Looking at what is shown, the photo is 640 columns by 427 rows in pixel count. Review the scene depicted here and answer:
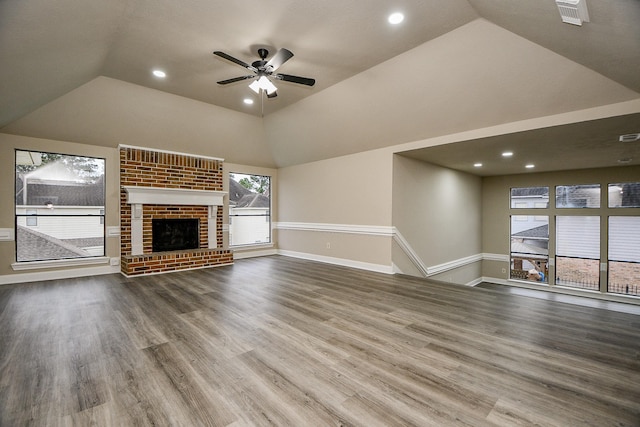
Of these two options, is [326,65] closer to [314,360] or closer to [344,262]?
[314,360]

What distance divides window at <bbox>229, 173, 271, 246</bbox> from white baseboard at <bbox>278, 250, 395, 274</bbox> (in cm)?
89

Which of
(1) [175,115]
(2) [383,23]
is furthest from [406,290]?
(1) [175,115]

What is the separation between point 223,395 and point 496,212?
8923mm

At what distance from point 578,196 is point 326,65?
7.37 metres

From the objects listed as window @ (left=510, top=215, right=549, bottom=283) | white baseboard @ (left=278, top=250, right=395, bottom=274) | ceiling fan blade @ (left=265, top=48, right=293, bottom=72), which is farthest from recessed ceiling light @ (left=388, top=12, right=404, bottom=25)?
window @ (left=510, top=215, right=549, bottom=283)

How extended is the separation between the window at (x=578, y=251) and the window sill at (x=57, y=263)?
10.5m

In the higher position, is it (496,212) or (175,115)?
(175,115)

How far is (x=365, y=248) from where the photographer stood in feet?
18.9

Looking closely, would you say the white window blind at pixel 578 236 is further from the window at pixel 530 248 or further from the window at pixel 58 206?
the window at pixel 58 206

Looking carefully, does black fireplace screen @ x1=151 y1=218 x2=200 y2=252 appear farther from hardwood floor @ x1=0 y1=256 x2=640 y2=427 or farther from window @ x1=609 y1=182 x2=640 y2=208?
window @ x1=609 y1=182 x2=640 y2=208

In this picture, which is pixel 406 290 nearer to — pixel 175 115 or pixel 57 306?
pixel 57 306

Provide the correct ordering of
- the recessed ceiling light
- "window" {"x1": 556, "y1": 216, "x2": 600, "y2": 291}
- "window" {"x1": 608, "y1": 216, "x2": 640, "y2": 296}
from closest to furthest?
1. the recessed ceiling light
2. "window" {"x1": 608, "y1": 216, "x2": 640, "y2": 296}
3. "window" {"x1": 556, "y1": 216, "x2": 600, "y2": 291}

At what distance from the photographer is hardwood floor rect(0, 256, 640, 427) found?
1649 millimetres

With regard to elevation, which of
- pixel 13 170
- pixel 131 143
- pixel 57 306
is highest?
pixel 131 143
